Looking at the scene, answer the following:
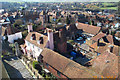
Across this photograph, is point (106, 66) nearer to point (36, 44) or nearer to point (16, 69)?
point (36, 44)

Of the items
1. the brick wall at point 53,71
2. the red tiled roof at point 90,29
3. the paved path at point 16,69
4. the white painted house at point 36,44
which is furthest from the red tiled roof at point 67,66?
the red tiled roof at point 90,29

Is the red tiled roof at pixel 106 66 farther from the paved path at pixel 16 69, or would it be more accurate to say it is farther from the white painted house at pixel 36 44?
the paved path at pixel 16 69

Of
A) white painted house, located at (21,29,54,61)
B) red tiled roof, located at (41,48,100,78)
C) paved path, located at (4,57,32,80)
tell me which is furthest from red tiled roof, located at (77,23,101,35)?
paved path, located at (4,57,32,80)

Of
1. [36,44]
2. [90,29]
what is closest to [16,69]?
[36,44]

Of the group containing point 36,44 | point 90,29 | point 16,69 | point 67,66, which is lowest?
point 16,69

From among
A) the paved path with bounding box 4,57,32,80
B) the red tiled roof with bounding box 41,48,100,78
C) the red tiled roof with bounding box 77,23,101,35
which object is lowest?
the paved path with bounding box 4,57,32,80

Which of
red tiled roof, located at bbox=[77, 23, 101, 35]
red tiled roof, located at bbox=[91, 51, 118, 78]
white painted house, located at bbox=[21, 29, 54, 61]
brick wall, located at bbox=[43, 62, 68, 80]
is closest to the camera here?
red tiled roof, located at bbox=[91, 51, 118, 78]

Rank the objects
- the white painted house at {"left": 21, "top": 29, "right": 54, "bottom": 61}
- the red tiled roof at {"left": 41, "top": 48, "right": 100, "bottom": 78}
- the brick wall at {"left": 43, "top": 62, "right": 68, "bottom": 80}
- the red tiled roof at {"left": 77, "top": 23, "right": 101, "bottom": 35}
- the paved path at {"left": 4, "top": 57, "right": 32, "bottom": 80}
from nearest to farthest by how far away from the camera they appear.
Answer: the red tiled roof at {"left": 41, "top": 48, "right": 100, "bottom": 78} < the brick wall at {"left": 43, "top": 62, "right": 68, "bottom": 80} < the paved path at {"left": 4, "top": 57, "right": 32, "bottom": 80} < the white painted house at {"left": 21, "top": 29, "right": 54, "bottom": 61} < the red tiled roof at {"left": 77, "top": 23, "right": 101, "bottom": 35}

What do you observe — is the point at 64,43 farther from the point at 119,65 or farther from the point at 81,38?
the point at 81,38

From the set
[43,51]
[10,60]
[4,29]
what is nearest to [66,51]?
[43,51]

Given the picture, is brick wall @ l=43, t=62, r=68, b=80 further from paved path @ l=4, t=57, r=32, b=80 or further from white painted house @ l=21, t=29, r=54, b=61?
white painted house @ l=21, t=29, r=54, b=61
